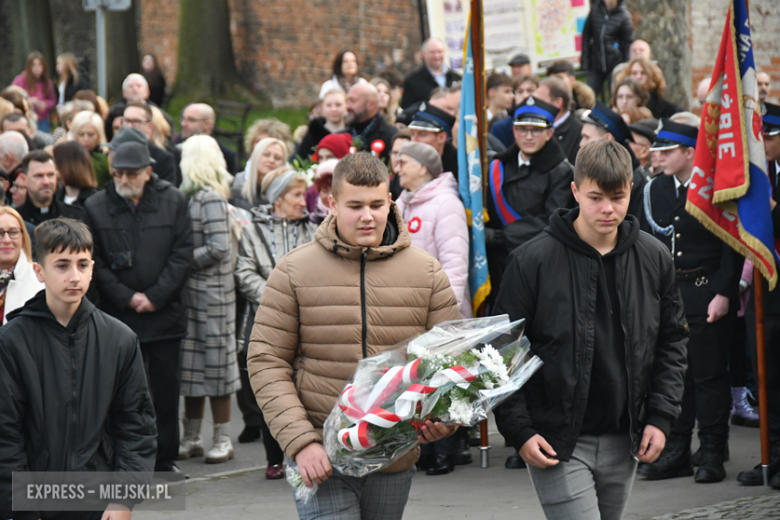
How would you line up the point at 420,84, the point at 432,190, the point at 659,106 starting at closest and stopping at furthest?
the point at 432,190
the point at 659,106
the point at 420,84

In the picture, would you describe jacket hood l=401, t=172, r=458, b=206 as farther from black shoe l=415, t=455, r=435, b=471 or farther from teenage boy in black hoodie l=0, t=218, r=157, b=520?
teenage boy in black hoodie l=0, t=218, r=157, b=520

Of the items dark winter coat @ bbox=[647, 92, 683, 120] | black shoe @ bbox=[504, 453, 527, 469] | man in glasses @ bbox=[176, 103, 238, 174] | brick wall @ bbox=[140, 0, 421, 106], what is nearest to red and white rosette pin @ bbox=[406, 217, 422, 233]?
black shoe @ bbox=[504, 453, 527, 469]

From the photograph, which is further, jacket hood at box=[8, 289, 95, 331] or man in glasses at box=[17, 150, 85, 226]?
man in glasses at box=[17, 150, 85, 226]

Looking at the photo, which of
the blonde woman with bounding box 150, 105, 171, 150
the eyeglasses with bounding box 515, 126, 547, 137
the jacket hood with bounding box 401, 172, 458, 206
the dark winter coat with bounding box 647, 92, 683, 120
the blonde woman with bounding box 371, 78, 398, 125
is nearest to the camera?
the jacket hood with bounding box 401, 172, 458, 206

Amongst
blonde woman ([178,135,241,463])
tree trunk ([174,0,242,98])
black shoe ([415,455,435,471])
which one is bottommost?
black shoe ([415,455,435,471])

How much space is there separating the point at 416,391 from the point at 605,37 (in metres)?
10.6

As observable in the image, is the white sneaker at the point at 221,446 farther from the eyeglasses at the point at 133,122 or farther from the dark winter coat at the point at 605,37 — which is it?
the dark winter coat at the point at 605,37

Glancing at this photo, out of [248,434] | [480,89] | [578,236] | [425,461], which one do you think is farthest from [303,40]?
[578,236]

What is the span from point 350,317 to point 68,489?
53.2 inches

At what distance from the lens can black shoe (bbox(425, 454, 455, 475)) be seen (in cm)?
668

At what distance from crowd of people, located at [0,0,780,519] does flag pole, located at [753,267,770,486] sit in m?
0.10

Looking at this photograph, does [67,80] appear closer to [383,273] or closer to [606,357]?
[383,273]

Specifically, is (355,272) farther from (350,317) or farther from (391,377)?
(391,377)

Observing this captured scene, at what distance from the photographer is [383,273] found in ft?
12.1
